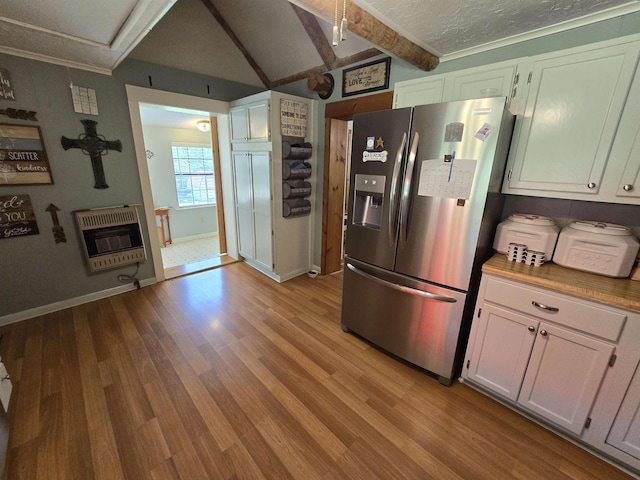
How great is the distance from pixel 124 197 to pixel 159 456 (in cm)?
257

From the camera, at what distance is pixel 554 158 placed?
1545mm

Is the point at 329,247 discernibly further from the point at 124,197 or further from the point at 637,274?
the point at 637,274

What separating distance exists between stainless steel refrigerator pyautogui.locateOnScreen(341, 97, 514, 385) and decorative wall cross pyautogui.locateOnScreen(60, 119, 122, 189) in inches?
101

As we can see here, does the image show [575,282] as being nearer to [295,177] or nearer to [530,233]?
[530,233]

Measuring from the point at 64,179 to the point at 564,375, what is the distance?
13.7 ft

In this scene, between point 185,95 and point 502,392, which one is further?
point 185,95

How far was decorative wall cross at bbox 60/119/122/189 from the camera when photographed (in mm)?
2480

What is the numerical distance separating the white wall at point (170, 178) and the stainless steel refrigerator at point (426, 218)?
466cm

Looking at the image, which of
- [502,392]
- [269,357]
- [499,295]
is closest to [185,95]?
[269,357]

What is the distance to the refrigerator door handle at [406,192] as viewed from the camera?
1.64m

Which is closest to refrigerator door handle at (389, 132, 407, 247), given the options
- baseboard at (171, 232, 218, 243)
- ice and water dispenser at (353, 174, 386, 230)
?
ice and water dispenser at (353, 174, 386, 230)

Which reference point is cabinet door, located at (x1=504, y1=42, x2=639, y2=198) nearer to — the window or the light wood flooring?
the light wood flooring

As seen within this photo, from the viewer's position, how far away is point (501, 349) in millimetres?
1607

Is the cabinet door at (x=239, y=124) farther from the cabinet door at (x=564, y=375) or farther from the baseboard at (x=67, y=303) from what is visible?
the cabinet door at (x=564, y=375)
